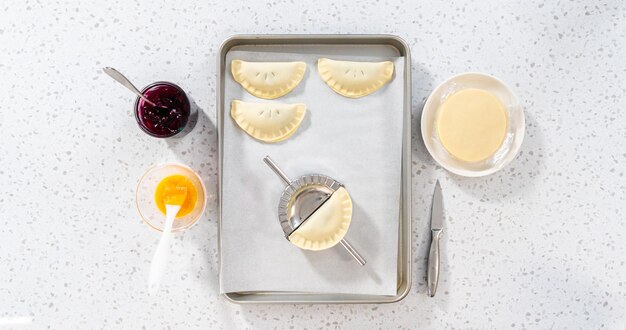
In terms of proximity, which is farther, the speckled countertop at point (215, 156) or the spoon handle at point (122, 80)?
the speckled countertop at point (215, 156)

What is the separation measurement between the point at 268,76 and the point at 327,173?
194mm

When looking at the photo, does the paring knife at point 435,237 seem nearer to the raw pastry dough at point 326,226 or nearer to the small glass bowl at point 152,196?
the raw pastry dough at point 326,226

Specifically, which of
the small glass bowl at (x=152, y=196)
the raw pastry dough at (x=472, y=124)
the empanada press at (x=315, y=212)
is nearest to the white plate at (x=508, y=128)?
the raw pastry dough at (x=472, y=124)

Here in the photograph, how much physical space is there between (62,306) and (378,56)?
715mm

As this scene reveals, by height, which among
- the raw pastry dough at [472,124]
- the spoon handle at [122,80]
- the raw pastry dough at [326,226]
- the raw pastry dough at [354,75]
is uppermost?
the raw pastry dough at [354,75]

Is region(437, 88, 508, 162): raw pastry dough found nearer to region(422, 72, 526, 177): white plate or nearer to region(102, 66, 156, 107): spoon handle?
region(422, 72, 526, 177): white plate

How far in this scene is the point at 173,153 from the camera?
1.01 metres

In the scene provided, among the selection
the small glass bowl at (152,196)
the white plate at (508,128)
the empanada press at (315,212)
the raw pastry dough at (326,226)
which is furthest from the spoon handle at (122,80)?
the white plate at (508,128)

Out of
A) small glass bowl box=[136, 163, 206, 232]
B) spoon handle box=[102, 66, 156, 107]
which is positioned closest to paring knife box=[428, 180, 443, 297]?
small glass bowl box=[136, 163, 206, 232]

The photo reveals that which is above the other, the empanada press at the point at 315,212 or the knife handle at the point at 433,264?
the empanada press at the point at 315,212

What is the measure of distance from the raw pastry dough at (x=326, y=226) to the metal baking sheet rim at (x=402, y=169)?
0.10 m

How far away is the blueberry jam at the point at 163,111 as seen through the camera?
0.96 metres

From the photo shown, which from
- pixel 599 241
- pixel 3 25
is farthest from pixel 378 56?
pixel 3 25

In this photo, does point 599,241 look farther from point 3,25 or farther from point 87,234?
point 3,25
